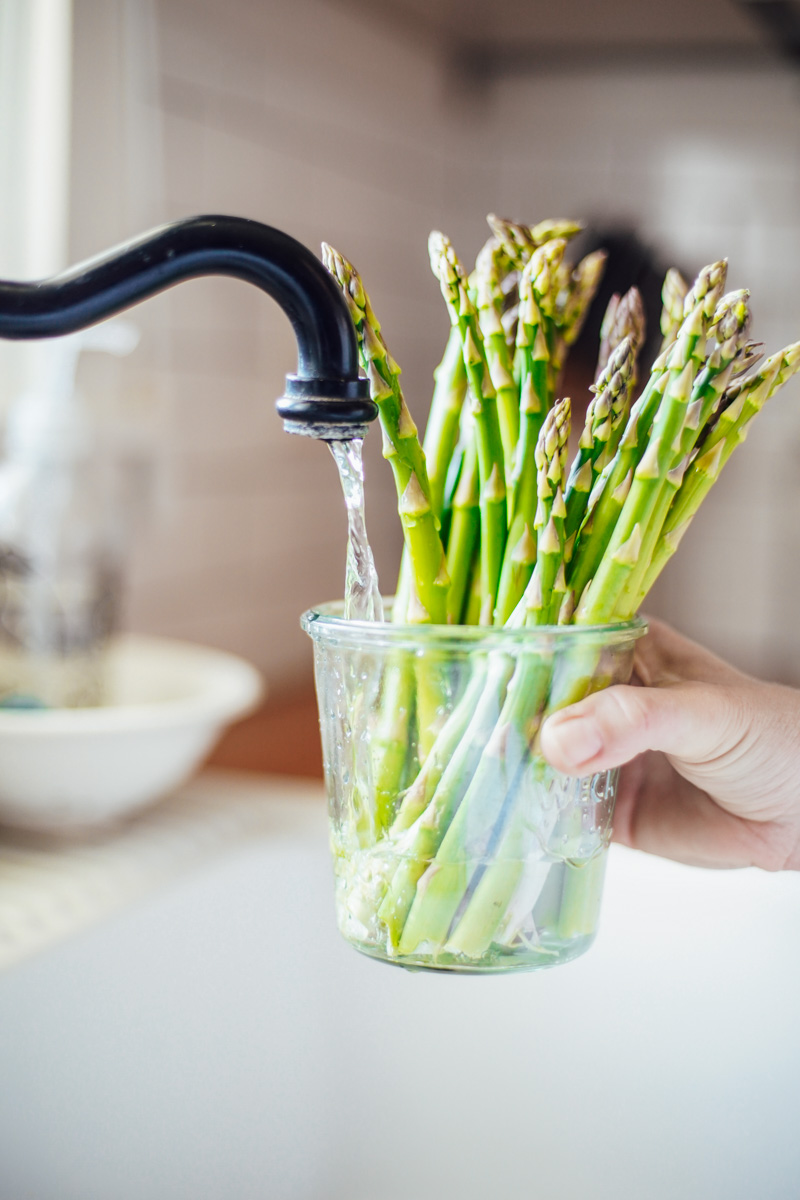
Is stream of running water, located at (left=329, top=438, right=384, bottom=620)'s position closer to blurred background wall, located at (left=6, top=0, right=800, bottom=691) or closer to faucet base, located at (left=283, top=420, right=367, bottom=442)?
faucet base, located at (left=283, top=420, right=367, bottom=442)

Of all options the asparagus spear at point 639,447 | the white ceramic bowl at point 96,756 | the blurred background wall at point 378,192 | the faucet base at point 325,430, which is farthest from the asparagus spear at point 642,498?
the blurred background wall at point 378,192

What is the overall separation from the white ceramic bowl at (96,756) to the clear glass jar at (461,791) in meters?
0.33

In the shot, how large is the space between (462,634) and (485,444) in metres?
0.09

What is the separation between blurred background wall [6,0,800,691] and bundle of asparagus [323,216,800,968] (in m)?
0.61

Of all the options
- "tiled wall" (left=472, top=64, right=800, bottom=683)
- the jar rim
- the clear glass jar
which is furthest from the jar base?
"tiled wall" (left=472, top=64, right=800, bottom=683)

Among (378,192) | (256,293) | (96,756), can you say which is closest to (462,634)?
(96,756)

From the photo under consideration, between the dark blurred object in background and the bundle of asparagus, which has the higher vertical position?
the dark blurred object in background

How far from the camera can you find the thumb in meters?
0.33

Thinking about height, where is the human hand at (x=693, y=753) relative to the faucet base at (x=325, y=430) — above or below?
below

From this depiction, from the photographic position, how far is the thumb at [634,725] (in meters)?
0.33

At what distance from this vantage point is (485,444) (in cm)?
38

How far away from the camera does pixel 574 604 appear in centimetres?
36

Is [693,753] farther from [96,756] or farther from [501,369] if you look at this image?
[96,756]

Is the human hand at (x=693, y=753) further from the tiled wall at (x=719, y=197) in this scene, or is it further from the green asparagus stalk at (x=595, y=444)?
the tiled wall at (x=719, y=197)
